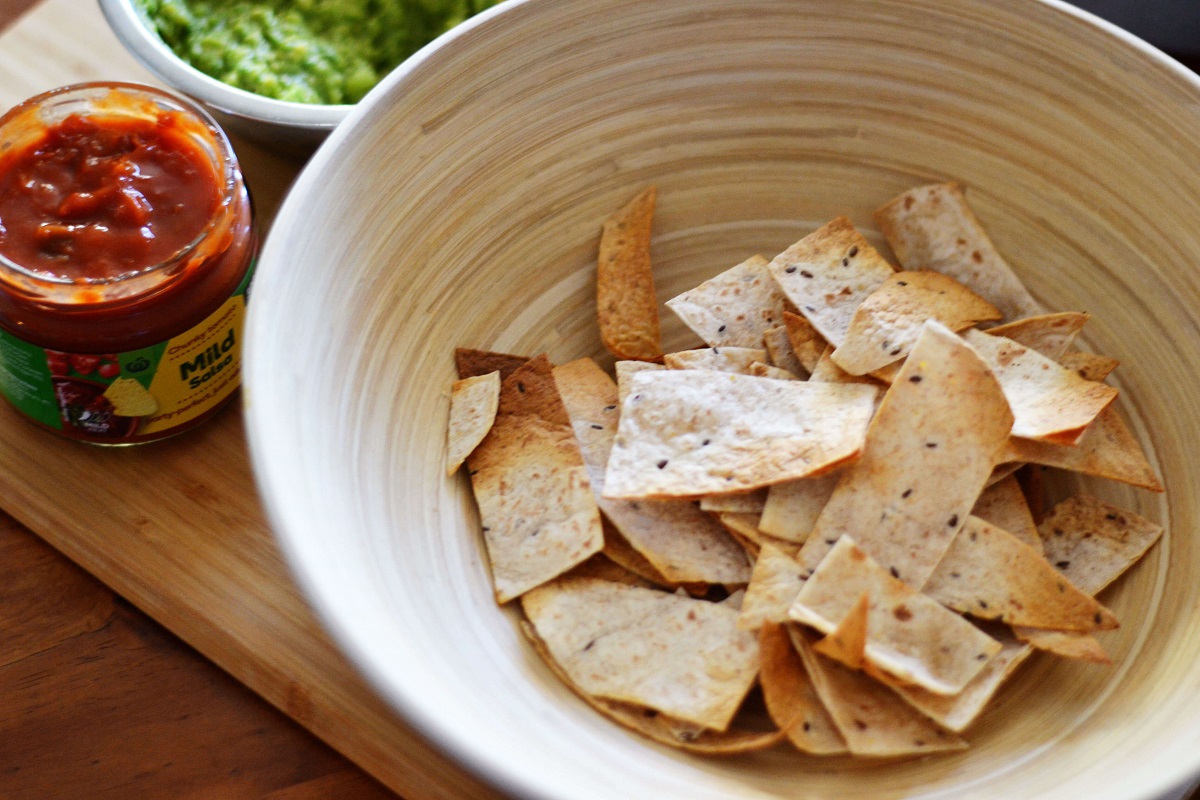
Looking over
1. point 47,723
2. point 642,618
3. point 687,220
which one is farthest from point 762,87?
point 47,723

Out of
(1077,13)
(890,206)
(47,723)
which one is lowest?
(47,723)

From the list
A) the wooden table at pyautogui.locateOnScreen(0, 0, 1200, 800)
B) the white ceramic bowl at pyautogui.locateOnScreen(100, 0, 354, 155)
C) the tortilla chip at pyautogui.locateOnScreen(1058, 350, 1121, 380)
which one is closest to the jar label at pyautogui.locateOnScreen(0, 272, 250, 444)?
the wooden table at pyautogui.locateOnScreen(0, 0, 1200, 800)

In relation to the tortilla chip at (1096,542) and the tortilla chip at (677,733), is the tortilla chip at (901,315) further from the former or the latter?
the tortilla chip at (677,733)

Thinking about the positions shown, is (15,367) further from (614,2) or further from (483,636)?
(614,2)

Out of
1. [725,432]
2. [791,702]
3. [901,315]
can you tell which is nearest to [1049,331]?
[901,315]

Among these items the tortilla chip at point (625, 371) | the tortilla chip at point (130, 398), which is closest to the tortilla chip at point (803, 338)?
the tortilla chip at point (625, 371)
